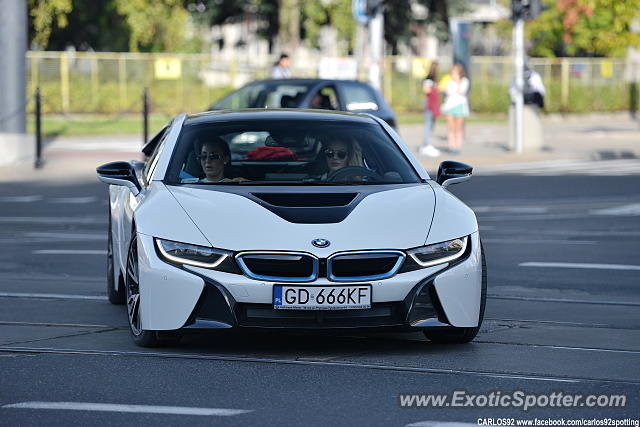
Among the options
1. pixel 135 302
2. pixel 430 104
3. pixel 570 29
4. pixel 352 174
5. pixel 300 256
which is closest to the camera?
pixel 300 256

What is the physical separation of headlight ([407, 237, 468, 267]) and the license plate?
0.33 m

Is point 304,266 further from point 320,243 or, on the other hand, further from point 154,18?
point 154,18

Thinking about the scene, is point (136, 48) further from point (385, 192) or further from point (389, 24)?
point (385, 192)

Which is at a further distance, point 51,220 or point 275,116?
point 51,220

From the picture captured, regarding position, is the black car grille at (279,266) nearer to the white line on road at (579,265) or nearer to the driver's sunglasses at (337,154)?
the driver's sunglasses at (337,154)

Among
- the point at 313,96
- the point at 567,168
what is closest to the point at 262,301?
the point at 313,96

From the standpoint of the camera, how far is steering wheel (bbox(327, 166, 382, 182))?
8.91 meters

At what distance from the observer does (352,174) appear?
894 cm

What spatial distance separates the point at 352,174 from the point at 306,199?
0.79 m

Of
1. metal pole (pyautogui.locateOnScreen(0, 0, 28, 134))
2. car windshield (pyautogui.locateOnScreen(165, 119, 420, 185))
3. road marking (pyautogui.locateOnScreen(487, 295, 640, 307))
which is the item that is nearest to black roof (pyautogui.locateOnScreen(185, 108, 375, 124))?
car windshield (pyautogui.locateOnScreen(165, 119, 420, 185))

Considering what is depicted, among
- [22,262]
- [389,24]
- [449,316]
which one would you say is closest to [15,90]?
[22,262]

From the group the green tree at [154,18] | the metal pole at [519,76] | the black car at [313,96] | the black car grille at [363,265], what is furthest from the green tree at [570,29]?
the black car grille at [363,265]

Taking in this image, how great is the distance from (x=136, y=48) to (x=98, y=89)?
8429 mm

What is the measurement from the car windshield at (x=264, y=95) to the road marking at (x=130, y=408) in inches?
634
